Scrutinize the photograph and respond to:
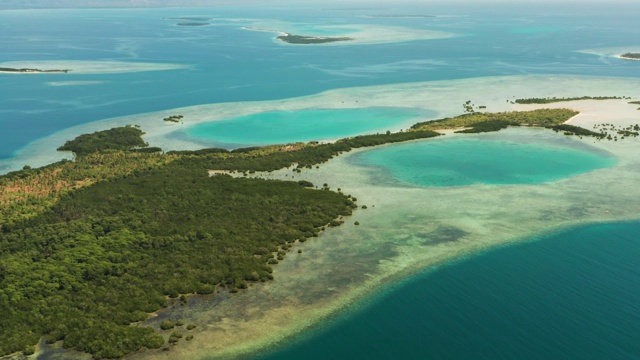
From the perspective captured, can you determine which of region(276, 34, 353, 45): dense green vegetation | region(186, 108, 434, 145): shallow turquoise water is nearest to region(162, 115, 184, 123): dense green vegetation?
region(186, 108, 434, 145): shallow turquoise water

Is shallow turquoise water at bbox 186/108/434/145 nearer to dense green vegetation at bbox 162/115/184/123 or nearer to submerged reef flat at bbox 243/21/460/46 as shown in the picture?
dense green vegetation at bbox 162/115/184/123

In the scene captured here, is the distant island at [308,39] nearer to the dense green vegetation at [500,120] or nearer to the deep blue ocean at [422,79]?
the deep blue ocean at [422,79]

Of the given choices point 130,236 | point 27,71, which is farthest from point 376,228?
point 27,71

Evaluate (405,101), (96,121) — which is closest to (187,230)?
(96,121)

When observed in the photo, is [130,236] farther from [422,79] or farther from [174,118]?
[422,79]

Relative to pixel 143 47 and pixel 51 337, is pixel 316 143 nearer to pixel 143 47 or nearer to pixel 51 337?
pixel 51 337

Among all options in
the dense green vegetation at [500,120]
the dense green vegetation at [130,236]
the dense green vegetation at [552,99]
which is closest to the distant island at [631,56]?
the dense green vegetation at [552,99]
